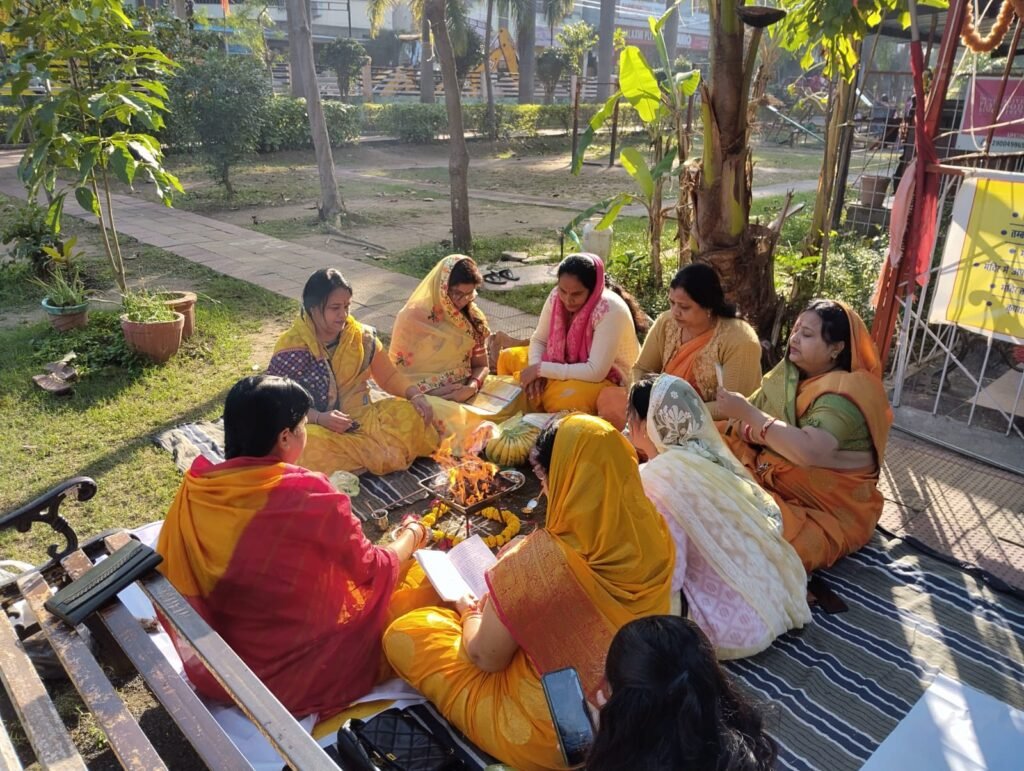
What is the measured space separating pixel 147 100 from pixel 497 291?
12.8 ft

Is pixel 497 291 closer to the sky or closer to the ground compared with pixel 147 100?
closer to the ground

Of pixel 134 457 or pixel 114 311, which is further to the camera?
pixel 114 311

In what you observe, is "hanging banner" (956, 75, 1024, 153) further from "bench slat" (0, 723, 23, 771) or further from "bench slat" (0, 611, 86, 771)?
"bench slat" (0, 723, 23, 771)

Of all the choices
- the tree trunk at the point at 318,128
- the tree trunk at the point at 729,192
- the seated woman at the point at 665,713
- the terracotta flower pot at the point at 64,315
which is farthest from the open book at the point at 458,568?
the tree trunk at the point at 318,128

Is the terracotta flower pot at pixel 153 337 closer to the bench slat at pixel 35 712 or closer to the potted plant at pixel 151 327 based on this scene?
the potted plant at pixel 151 327

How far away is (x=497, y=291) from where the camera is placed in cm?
823

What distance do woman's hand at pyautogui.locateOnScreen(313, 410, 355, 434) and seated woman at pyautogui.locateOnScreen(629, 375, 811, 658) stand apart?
1.94 m

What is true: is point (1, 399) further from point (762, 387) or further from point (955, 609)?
point (955, 609)

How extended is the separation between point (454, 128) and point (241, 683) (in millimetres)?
8347

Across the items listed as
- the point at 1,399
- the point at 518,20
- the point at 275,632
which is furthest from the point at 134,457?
the point at 518,20

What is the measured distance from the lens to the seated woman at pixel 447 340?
486cm

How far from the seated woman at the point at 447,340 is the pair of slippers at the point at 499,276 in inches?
141

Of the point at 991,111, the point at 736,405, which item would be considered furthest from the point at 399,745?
the point at 991,111

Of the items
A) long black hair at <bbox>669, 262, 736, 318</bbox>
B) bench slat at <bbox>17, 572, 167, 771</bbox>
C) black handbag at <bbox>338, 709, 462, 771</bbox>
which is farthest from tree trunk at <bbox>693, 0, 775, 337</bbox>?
bench slat at <bbox>17, 572, 167, 771</bbox>
